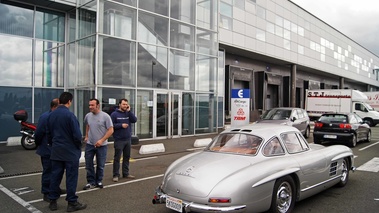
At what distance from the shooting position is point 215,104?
1786 cm

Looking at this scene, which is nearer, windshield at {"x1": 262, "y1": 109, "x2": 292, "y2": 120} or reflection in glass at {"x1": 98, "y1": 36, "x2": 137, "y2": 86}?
reflection in glass at {"x1": 98, "y1": 36, "x2": 137, "y2": 86}

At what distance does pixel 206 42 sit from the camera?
17844 mm

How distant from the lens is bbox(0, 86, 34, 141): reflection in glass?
13.0 m

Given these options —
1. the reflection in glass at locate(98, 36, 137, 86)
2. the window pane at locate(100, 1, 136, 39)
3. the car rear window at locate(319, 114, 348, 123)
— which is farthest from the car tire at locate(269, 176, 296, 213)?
the window pane at locate(100, 1, 136, 39)

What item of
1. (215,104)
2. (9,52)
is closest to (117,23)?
(9,52)

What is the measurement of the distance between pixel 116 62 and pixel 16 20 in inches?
195

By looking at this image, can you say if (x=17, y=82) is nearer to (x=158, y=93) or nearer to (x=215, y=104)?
(x=158, y=93)

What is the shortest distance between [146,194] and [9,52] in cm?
1125

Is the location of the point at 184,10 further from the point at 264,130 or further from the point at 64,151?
the point at 64,151

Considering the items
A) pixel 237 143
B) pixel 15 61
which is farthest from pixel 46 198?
pixel 15 61

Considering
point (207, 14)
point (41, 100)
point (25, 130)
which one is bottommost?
point (25, 130)

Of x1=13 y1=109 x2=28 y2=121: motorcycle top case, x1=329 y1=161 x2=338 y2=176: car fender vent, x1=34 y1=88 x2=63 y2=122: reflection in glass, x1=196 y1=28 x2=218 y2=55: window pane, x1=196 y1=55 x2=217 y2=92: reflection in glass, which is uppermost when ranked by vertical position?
x1=196 y1=28 x2=218 y2=55: window pane

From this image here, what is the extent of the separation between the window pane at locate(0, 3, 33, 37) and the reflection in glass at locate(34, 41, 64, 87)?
0.79 m

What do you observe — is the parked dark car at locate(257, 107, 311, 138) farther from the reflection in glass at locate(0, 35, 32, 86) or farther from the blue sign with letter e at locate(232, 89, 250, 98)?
the reflection in glass at locate(0, 35, 32, 86)
